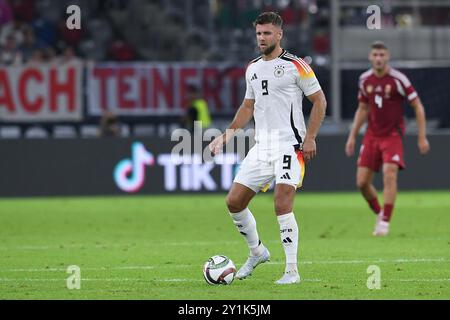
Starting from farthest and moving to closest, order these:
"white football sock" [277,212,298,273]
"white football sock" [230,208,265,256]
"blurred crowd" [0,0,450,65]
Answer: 1. "blurred crowd" [0,0,450,65]
2. "white football sock" [230,208,265,256]
3. "white football sock" [277,212,298,273]

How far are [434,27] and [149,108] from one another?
6.53 metres

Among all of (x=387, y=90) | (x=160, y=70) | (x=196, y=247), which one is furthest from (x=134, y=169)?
(x=196, y=247)

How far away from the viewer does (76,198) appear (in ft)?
73.7

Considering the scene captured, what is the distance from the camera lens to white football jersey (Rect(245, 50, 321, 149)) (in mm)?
10344

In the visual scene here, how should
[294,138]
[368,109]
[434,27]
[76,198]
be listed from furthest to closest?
[434,27] < [76,198] < [368,109] < [294,138]

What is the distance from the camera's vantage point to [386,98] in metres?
15.5

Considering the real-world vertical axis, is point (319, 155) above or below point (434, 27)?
below

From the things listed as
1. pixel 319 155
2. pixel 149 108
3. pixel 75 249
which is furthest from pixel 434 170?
pixel 75 249

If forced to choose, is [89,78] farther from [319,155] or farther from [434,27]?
[434,27]

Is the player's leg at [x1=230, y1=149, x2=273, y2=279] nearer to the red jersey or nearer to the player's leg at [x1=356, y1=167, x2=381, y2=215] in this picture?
the player's leg at [x1=356, y1=167, x2=381, y2=215]

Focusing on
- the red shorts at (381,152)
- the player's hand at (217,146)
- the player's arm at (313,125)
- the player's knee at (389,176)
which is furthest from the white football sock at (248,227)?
the red shorts at (381,152)

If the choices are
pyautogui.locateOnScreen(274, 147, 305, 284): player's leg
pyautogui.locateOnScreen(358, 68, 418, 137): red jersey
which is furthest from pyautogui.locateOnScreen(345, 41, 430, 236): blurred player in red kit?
pyautogui.locateOnScreen(274, 147, 305, 284): player's leg

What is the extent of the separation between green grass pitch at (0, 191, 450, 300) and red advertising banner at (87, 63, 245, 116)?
2.47 meters

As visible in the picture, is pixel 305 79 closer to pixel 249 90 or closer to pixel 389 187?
pixel 249 90
